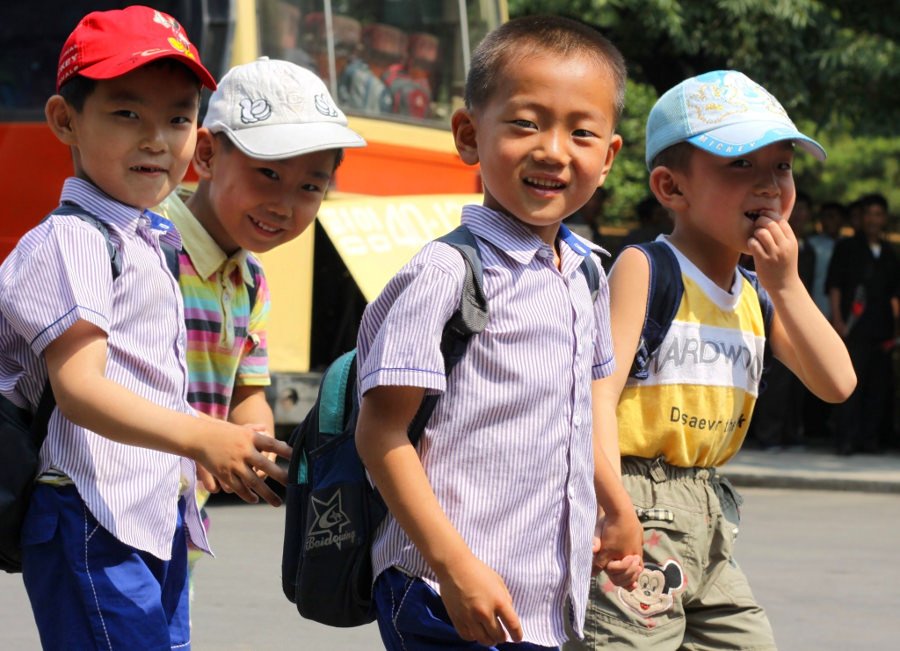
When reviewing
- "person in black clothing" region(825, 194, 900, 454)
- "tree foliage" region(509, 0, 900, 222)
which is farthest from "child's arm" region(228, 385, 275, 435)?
"tree foliage" region(509, 0, 900, 222)

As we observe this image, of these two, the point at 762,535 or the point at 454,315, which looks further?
the point at 762,535

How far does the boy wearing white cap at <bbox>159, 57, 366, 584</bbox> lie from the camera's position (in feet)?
11.2

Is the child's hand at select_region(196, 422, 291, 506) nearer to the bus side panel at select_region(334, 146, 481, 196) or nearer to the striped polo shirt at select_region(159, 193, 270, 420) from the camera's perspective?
the striped polo shirt at select_region(159, 193, 270, 420)

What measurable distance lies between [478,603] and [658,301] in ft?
4.10

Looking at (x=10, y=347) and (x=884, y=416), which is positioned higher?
(x=10, y=347)

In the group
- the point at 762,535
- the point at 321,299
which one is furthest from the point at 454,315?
the point at 321,299

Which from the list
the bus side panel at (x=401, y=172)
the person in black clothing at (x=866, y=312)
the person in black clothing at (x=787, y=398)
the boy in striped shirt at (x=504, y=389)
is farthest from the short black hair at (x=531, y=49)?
the person in black clothing at (x=866, y=312)

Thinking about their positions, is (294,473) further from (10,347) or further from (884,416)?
(884,416)

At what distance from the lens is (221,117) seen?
3557 mm

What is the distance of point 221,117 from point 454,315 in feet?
4.01

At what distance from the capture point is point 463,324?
2.55 m

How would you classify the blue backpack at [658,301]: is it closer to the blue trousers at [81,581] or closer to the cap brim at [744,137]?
the cap brim at [744,137]

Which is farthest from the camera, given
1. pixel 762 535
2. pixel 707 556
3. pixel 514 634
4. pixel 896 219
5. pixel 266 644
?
pixel 896 219

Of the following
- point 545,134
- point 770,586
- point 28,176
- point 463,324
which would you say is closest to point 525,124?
point 545,134
